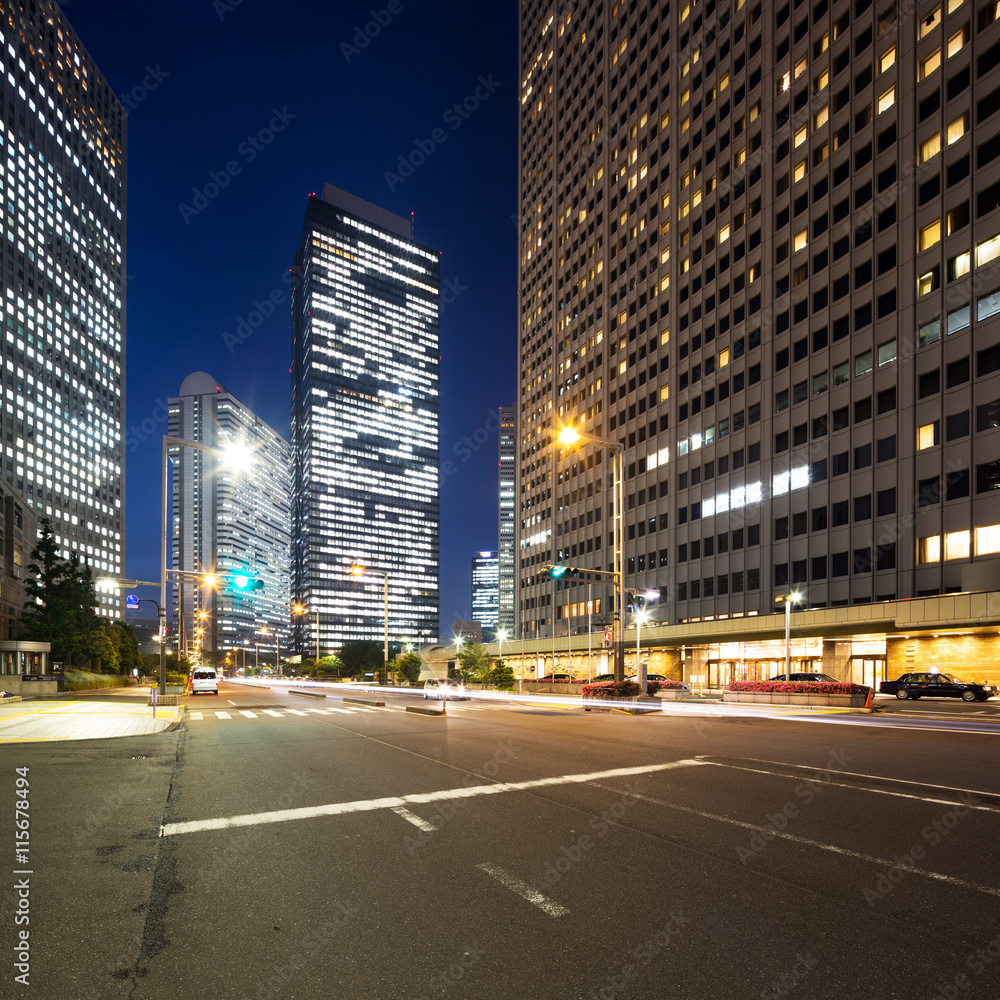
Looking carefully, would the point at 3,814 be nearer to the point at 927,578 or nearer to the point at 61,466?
the point at 927,578

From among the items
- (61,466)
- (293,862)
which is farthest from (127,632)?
(293,862)

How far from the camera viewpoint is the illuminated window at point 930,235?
46875 millimetres

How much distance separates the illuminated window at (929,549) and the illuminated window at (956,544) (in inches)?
22.1

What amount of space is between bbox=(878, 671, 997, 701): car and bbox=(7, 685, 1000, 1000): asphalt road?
3169 centimetres

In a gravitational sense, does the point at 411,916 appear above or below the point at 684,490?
below

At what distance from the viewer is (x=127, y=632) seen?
3728 inches

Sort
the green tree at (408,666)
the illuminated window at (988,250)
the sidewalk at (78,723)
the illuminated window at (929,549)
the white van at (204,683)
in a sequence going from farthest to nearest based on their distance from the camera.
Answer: the green tree at (408,666) → the white van at (204,683) → the illuminated window at (929,549) → the illuminated window at (988,250) → the sidewalk at (78,723)

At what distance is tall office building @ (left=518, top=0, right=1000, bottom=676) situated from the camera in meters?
45.2

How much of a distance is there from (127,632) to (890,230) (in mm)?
98907

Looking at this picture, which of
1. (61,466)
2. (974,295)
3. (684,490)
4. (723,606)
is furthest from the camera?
(61,466)

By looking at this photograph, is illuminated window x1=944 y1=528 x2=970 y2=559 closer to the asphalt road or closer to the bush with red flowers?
the bush with red flowers

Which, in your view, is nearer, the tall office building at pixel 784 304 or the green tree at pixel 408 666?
the tall office building at pixel 784 304

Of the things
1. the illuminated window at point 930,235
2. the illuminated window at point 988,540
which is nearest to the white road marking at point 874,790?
the illuminated window at point 988,540

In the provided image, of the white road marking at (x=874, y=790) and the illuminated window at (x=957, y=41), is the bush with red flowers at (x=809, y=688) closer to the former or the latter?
the white road marking at (x=874, y=790)
